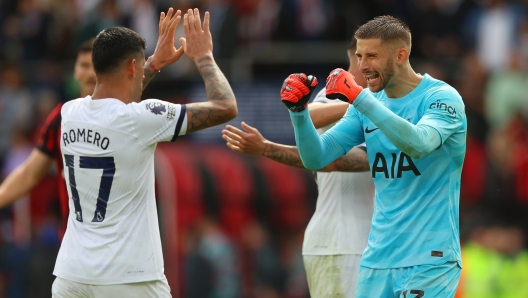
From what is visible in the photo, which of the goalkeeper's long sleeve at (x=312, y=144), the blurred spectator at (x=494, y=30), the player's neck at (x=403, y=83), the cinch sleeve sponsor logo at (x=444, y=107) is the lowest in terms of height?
the goalkeeper's long sleeve at (x=312, y=144)

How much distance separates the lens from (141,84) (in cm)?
658

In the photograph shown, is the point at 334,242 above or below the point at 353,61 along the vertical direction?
below

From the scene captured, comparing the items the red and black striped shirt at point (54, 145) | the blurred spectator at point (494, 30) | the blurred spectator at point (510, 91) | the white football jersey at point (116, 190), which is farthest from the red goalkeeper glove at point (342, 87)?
the blurred spectator at point (494, 30)

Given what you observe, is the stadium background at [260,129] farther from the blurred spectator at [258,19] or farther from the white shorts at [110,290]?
the white shorts at [110,290]

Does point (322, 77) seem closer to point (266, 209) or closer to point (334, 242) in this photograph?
point (266, 209)

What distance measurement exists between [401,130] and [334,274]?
6.44 feet

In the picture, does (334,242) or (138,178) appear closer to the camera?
(138,178)

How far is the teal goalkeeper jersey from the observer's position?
20.3 feet

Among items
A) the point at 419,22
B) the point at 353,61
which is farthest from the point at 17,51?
the point at 353,61

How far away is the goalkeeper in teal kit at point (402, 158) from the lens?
604 cm

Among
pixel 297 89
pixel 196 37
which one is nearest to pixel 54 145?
pixel 196 37

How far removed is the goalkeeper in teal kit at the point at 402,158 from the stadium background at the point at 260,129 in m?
6.74

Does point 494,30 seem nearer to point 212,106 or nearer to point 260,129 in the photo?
point 260,129

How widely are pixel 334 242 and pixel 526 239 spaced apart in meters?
6.97
